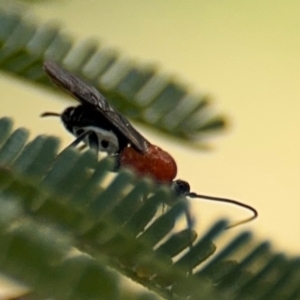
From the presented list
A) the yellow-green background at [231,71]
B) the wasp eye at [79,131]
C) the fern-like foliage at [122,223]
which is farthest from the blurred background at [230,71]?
the fern-like foliage at [122,223]

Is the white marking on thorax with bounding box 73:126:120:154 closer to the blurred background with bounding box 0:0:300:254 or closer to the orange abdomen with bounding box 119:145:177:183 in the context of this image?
the orange abdomen with bounding box 119:145:177:183

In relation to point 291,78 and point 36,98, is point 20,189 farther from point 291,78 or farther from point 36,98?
point 291,78

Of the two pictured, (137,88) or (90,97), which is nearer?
(90,97)

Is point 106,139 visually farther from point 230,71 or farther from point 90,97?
point 230,71

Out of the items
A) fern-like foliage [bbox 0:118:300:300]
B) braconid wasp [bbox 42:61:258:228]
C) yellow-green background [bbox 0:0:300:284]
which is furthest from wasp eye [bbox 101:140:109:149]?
yellow-green background [bbox 0:0:300:284]

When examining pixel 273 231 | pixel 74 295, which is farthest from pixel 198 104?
pixel 273 231

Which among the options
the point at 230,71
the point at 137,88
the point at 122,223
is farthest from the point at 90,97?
the point at 230,71

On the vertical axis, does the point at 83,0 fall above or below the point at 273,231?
above

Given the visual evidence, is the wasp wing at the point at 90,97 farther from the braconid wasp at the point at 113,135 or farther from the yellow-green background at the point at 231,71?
the yellow-green background at the point at 231,71
